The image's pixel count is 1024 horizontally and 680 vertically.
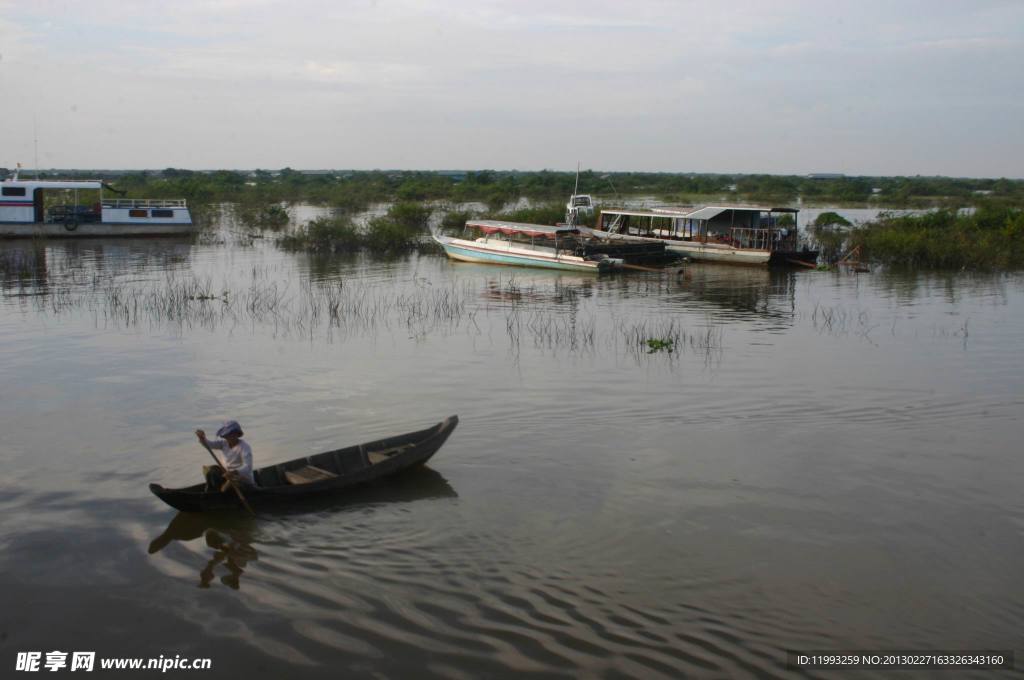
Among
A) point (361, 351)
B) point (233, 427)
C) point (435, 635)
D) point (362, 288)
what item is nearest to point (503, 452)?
point (233, 427)

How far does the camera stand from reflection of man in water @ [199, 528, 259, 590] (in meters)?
8.01

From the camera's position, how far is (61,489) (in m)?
10.0

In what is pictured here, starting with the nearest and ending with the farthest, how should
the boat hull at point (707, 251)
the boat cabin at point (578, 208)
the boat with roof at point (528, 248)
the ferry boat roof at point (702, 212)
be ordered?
the boat with roof at point (528, 248), the boat hull at point (707, 251), the ferry boat roof at point (702, 212), the boat cabin at point (578, 208)

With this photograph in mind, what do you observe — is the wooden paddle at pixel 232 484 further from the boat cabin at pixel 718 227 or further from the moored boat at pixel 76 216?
the moored boat at pixel 76 216

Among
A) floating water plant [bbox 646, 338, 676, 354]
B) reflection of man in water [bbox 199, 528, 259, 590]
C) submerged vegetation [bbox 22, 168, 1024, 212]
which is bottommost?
reflection of man in water [bbox 199, 528, 259, 590]

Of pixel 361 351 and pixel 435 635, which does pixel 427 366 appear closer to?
pixel 361 351

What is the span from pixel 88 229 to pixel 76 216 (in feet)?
2.43

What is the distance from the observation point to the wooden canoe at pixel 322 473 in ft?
29.8

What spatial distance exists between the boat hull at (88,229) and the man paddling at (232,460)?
32.6m

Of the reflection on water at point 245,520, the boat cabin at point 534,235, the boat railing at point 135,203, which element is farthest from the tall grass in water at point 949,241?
the boat railing at point 135,203

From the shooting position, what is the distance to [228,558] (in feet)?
27.7

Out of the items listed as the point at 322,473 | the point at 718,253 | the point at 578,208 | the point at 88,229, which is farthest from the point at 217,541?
the point at 88,229

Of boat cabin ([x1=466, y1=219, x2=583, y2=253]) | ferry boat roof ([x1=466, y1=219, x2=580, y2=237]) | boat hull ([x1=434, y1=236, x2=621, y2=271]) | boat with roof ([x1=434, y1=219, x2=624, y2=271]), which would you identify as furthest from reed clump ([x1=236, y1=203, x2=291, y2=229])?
ferry boat roof ([x1=466, y1=219, x2=580, y2=237])

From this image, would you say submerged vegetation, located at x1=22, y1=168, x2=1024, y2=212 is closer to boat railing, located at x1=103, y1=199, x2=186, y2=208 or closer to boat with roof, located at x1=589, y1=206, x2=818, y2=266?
boat railing, located at x1=103, y1=199, x2=186, y2=208
